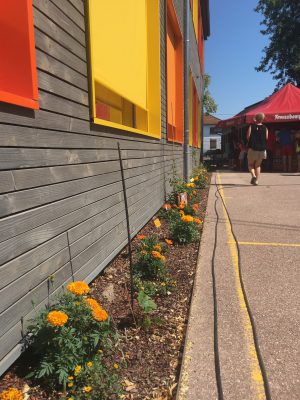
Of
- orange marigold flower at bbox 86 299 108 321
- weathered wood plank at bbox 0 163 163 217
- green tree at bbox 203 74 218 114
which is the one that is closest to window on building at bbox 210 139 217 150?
green tree at bbox 203 74 218 114

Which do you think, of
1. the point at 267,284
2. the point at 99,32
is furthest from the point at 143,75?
the point at 267,284

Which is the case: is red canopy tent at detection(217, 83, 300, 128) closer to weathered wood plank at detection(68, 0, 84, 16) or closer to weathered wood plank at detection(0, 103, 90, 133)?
weathered wood plank at detection(68, 0, 84, 16)

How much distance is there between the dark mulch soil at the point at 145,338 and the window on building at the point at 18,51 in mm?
1605

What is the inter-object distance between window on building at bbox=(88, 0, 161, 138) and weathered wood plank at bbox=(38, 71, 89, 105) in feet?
0.71

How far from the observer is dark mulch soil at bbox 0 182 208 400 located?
1.98 metres

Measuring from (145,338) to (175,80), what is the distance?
830 centimetres

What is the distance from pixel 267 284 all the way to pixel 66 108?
2331 mm

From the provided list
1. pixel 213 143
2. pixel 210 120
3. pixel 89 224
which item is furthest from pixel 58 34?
pixel 210 120

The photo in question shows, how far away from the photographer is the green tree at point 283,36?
32816mm

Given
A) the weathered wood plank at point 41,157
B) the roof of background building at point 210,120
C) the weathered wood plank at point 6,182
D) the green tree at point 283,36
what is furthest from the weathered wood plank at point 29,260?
the roof of background building at point 210,120

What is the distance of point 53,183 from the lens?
250 centimetres

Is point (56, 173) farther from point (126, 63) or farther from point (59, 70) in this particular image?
point (126, 63)

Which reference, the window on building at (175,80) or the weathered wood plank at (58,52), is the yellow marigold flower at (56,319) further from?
the window on building at (175,80)

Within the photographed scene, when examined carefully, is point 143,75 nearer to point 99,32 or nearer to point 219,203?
point 99,32
